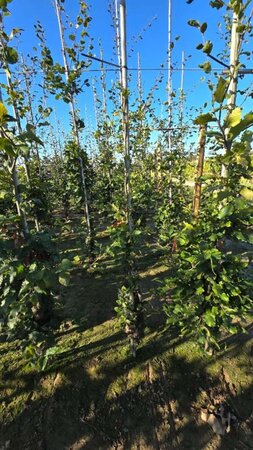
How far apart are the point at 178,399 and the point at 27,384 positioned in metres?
2.09

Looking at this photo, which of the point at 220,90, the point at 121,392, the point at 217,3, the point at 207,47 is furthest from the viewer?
the point at 121,392

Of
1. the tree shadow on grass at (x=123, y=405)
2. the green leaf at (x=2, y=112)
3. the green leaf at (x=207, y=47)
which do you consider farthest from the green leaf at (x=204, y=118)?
the tree shadow on grass at (x=123, y=405)

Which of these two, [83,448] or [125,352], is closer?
[83,448]

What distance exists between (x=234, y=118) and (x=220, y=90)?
0.78 feet

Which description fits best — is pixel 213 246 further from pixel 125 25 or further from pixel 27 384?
pixel 27 384

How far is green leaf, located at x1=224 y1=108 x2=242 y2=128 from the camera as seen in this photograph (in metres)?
1.90

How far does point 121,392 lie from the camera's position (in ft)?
11.2

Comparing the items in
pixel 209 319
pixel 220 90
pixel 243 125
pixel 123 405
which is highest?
pixel 220 90

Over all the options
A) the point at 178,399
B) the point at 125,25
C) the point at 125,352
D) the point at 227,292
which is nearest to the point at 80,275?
the point at 125,352

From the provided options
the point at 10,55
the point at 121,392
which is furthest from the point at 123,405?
the point at 10,55

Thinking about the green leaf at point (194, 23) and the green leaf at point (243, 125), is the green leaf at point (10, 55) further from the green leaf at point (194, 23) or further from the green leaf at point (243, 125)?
the green leaf at point (243, 125)

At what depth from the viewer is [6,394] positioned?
3.38 metres

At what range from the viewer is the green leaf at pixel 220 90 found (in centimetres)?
177

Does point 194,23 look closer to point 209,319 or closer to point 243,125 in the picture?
point 243,125
